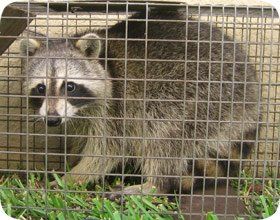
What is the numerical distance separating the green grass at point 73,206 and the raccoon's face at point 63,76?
19.7 inches

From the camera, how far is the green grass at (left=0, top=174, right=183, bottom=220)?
13.1 ft

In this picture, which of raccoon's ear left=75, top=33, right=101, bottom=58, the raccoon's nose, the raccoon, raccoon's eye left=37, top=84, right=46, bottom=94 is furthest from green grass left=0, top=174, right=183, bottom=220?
raccoon's ear left=75, top=33, right=101, bottom=58

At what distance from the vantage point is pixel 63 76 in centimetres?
446

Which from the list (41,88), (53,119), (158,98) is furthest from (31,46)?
(158,98)

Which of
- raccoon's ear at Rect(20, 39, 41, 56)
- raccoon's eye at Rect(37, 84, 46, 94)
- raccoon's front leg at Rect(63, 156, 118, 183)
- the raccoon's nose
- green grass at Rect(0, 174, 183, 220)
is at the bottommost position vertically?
green grass at Rect(0, 174, 183, 220)

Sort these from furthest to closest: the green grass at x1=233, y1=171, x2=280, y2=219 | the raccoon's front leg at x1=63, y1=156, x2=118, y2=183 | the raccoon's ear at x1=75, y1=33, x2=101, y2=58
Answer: the raccoon's front leg at x1=63, y1=156, x2=118, y2=183 → the raccoon's ear at x1=75, y1=33, x2=101, y2=58 → the green grass at x1=233, y1=171, x2=280, y2=219

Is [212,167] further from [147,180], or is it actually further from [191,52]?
[191,52]

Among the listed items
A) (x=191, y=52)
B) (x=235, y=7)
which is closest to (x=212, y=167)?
(x=191, y=52)

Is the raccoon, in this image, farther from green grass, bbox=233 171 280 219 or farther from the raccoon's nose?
green grass, bbox=233 171 280 219

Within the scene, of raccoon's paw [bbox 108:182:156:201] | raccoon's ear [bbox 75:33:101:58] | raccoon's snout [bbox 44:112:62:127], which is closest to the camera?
raccoon's snout [bbox 44:112:62:127]

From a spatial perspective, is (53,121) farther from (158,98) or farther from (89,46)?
(158,98)

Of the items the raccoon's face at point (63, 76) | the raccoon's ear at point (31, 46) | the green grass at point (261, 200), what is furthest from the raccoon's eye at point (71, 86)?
the green grass at point (261, 200)

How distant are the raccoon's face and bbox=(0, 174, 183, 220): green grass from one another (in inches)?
19.7

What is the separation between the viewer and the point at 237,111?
4.72 metres
